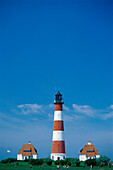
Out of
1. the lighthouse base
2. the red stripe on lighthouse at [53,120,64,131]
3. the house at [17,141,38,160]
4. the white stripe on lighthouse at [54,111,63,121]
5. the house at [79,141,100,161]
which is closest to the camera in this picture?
the lighthouse base

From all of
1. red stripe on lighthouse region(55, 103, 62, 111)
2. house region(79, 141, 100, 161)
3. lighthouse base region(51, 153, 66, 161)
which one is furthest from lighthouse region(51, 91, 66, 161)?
house region(79, 141, 100, 161)

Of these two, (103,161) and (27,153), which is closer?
(103,161)

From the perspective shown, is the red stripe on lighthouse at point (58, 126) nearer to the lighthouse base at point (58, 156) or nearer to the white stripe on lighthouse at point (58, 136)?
the white stripe on lighthouse at point (58, 136)

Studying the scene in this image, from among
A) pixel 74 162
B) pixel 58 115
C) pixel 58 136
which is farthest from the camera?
pixel 58 115

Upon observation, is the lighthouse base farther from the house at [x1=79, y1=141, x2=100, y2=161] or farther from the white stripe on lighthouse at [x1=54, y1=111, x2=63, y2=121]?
the house at [x1=79, y1=141, x2=100, y2=161]

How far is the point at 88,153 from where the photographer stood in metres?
76.9

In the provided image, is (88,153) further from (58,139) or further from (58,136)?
(58,136)

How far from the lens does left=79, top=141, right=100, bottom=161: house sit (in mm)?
76625

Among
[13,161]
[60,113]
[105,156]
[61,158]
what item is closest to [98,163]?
[105,156]

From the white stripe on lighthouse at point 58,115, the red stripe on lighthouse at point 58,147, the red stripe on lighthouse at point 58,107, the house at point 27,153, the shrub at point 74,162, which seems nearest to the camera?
the shrub at point 74,162

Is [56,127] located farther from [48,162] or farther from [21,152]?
[21,152]

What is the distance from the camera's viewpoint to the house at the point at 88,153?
251 feet

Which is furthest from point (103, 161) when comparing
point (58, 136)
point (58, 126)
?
point (58, 126)

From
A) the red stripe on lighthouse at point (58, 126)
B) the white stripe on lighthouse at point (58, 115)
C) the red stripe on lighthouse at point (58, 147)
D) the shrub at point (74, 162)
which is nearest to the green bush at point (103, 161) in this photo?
the shrub at point (74, 162)
